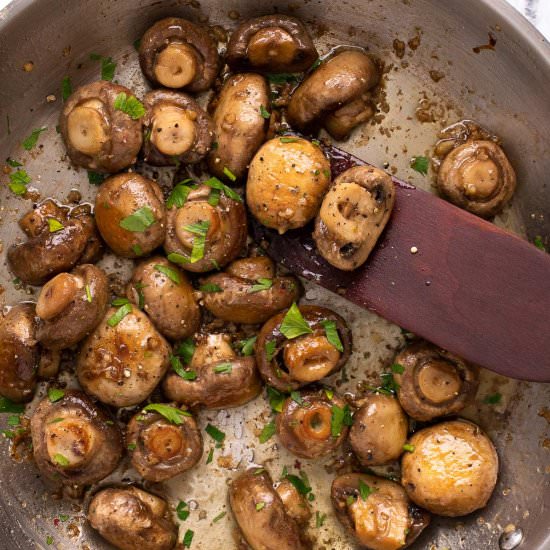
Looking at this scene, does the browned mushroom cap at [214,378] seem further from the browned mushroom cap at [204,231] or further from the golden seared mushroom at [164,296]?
the browned mushroom cap at [204,231]

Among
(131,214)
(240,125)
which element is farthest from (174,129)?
(131,214)

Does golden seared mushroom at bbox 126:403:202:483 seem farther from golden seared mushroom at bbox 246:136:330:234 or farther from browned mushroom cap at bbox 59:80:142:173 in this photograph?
browned mushroom cap at bbox 59:80:142:173

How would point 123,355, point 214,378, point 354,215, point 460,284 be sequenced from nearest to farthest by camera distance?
point 354,215 < point 460,284 < point 123,355 < point 214,378

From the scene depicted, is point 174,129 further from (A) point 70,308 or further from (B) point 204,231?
(A) point 70,308

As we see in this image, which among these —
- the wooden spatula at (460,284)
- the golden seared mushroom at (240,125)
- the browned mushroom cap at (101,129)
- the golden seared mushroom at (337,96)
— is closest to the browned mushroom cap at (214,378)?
the wooden spatula at (460,284)

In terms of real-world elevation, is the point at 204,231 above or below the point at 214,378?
above

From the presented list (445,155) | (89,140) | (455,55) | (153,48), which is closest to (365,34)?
(455,55)

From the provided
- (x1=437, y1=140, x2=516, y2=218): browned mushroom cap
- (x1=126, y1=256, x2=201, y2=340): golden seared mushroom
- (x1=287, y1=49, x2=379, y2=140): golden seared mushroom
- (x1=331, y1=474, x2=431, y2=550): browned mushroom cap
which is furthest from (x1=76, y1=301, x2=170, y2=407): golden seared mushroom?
(x1=437, y1=140, x2=516, y2=218): browned mushroom cap
